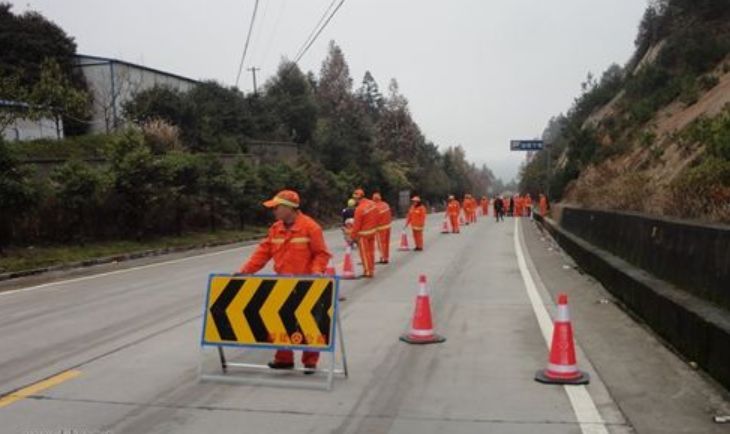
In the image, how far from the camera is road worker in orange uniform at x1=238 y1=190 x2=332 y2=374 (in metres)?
7.54

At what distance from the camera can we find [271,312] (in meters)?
7.15

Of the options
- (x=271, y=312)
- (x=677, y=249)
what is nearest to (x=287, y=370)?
(x=271, y=312)

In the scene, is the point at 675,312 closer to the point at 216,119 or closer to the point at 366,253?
the point at 366,253

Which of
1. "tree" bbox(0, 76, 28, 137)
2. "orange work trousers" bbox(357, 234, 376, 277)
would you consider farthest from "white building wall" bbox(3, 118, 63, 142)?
"orange work trousers" bbox(357, 234, 376, 277)

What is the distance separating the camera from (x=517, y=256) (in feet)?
70.8

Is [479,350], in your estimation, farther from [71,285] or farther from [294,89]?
[294,89]

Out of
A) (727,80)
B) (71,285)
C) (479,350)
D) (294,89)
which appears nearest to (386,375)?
(479,350)

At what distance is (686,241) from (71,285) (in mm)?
11667

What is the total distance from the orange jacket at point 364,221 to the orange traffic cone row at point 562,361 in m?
9.33

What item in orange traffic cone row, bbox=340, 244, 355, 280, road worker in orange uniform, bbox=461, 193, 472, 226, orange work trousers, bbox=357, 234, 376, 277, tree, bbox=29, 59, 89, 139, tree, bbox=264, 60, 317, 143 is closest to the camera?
orange traffic cone row, bbox=340, 244, 355, 280

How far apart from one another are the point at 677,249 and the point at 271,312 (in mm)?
5385

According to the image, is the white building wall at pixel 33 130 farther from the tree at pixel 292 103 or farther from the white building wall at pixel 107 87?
the tree at pixel 292 103

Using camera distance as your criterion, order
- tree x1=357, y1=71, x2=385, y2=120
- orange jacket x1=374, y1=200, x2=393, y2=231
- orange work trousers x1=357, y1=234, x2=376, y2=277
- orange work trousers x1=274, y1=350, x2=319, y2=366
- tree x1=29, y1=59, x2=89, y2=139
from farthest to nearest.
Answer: tree x1=357, y1=71, x2=385, y2=120 < tree x1=29, y1=59, x2=89, y2=139 < orange jacket x1=374, y1=200, x2=393, y2=231 < orange work trousers x1=357, y1=234, x2=376, y2=277 < orange work trousers x1=274, y1=350, x2=319, y2=366

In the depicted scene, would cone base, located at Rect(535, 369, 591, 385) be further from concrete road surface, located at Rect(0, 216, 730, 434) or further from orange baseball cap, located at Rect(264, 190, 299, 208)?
orange baseball cap, located at Rect(264, 190, 299, 208)
